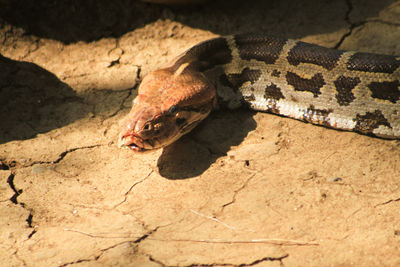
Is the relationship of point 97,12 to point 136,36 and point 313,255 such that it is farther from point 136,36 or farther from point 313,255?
point 313,255

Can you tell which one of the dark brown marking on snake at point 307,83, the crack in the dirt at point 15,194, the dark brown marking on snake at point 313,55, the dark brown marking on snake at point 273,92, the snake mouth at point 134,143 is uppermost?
the dark brown marking on snake at point 313,55

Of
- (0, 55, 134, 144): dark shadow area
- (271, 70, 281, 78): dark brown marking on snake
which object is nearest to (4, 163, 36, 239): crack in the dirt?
(0, 55, 134, 144): dark shadow area

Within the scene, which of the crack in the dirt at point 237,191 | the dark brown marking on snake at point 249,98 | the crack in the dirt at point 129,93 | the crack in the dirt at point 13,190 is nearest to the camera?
the crack in the dirt at point 237,191

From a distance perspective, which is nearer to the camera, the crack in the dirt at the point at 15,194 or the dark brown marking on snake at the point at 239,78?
the crack in the dirt at the point at 15,194

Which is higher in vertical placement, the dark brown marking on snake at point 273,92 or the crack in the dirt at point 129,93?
the dark brown marking on snake at point 273,92

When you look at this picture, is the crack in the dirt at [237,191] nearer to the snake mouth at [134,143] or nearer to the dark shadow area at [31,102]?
the snake mouth at [134,143]

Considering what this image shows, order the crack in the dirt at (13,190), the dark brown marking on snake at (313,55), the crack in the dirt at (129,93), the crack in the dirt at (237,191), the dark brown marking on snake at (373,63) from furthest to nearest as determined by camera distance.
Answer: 1. the crack in the dirt at (129,93)
2. the dark brown marking on snake at (313,55)
3. the dark brown marking on snake at (373,63)
4. the crack in the dirt at (13,190)
5. the crack in the dirt at (237,191)

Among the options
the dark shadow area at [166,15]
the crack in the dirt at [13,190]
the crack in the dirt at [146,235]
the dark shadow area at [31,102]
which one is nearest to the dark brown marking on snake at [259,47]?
the dark shadow area at [166,15]
